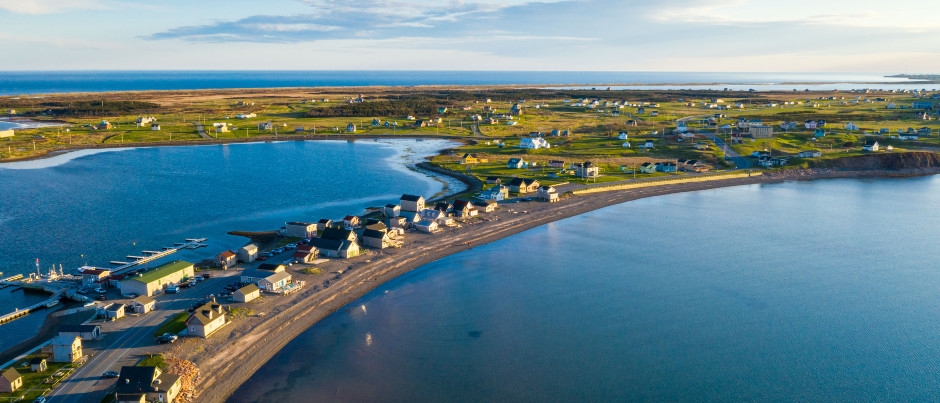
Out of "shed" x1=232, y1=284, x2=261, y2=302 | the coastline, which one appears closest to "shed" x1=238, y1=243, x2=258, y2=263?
"shed" x1=232, y1=284, x2=261, y2=302

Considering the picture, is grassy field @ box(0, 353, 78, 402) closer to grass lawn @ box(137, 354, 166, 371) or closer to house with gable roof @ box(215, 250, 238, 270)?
grass lawn @ box(137, 354, 166, 371)

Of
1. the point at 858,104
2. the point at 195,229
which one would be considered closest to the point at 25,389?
the point at 195,229

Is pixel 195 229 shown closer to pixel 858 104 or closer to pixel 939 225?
pixel 939 225

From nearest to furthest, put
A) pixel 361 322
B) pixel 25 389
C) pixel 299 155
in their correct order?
1. pixel 25 389
2. pixel 361 322
3. pixel 299 155

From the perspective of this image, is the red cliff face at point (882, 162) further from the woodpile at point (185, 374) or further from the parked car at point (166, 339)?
the woodpile at point (185, 374)

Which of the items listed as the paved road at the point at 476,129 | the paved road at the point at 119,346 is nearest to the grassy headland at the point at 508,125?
the paved road at the point at 476,129

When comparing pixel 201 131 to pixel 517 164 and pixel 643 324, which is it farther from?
pixel 643 324
